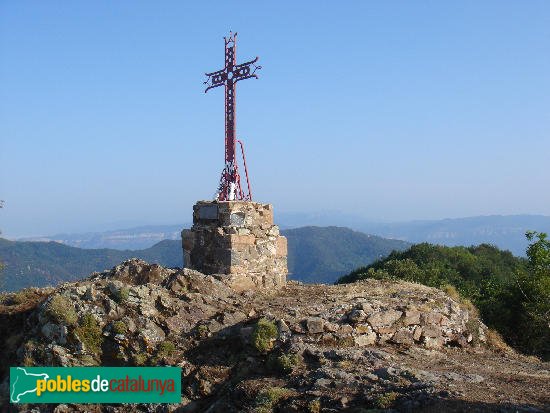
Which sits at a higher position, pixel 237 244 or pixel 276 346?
pixel 237 244

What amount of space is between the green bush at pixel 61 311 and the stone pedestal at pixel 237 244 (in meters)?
3.67

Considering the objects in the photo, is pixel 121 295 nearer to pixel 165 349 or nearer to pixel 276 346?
pixel 165 349

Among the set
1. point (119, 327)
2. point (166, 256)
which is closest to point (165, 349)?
point (119, 327)

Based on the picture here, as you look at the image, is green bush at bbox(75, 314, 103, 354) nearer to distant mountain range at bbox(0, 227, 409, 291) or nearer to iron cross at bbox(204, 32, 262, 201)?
iron cross at bbox(204, 32, 262, 201)

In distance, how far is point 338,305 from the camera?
34.0ft

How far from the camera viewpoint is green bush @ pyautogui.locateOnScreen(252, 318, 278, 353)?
8398 millimetres

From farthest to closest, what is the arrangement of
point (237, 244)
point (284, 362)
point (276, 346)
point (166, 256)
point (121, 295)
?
point (166, 256)
point (237, 244)
point (121, 295)
point (276, 346)
point (284, 362)

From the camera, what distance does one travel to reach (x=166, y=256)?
136625 millimetres

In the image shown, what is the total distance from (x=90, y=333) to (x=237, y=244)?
4359 mm

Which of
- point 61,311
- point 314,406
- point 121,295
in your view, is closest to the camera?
point 314,406

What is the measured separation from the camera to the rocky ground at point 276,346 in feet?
22.5

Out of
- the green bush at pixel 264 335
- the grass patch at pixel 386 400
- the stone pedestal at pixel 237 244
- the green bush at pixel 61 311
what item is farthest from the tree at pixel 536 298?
the green bush at pixel 61 311

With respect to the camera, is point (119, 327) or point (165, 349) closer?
point (165, 349)

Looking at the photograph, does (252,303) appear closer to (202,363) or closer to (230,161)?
(202,363)
